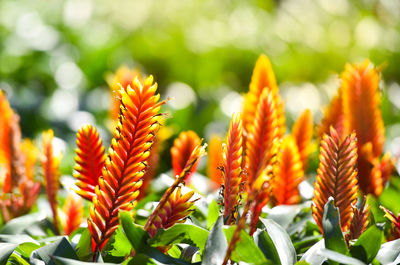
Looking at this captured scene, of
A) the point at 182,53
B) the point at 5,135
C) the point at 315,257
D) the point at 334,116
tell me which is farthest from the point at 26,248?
the point at 182,53

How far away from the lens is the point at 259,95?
1.25m

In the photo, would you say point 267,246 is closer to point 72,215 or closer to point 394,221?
point 394,221

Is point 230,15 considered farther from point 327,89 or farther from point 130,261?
point 130,261

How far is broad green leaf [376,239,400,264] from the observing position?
975mm

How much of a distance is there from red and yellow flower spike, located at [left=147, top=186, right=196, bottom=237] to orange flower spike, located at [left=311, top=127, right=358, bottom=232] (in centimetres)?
24

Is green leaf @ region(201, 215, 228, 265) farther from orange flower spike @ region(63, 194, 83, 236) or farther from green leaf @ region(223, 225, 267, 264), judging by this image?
orange flower spike @ region(63, 194, 83, 236)

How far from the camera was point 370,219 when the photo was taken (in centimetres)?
114

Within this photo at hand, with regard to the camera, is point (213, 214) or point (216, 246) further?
point (213, 214)

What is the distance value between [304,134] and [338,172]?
530mm

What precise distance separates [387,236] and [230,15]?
16.9 feet

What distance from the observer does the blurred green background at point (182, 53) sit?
3703mm

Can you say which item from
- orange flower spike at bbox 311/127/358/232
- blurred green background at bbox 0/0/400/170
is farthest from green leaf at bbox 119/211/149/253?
blurred green background at bbox 0/0/400/170

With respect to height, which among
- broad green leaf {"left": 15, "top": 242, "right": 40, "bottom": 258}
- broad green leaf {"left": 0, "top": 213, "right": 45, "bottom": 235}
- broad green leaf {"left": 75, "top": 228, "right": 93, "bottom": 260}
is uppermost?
broad green leaf {"left": 75, "top": 228, "right": 93, "bottom": 260}

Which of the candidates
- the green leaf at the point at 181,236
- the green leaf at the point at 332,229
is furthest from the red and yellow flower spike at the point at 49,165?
the green leaf at the point at 332,229
